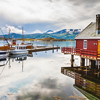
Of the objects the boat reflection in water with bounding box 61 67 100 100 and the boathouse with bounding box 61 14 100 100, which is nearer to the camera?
the boat reflection in water with bounding box 61 67 100 100

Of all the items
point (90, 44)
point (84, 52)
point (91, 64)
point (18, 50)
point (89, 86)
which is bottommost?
point (89, 86)

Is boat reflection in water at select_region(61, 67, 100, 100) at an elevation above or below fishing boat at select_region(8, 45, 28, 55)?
below

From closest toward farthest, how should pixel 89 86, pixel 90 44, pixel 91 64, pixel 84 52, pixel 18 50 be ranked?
pixel 89 86 < pixel 84 52 < pixel 90 44 < pixel 91 64 < pixel 18 50

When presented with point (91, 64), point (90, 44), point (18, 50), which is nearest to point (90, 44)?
point (90, 44)

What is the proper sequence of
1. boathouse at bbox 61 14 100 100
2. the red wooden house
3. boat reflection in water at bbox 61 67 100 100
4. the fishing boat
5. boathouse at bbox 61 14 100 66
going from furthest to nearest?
the fishing boat
the red wooden house
boathouse at bbox 61 14 100 66
boathouse at bbox 61 14 100 100
boat reflection in water at bbox 61 67 100 100

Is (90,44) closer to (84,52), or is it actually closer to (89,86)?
(84,52)

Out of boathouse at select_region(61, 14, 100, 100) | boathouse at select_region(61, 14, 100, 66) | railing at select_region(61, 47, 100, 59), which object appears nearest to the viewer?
boathouse at select_region(61, 14, 100, 100)

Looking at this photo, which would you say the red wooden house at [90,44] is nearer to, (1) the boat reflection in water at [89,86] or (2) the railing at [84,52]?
(2) the railing at [84,52]

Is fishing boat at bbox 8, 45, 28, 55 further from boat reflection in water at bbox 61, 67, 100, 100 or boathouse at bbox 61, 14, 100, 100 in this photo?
boat reflection in water at bbox 61, 67, 100, 100

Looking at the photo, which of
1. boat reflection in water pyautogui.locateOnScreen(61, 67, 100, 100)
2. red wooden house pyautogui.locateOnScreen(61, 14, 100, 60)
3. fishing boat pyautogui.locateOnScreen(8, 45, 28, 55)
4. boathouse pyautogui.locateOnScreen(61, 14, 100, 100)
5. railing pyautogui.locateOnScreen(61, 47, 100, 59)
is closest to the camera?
boat reflection in water pyautogui.locateOnScreen(61, 67, 100, 100)

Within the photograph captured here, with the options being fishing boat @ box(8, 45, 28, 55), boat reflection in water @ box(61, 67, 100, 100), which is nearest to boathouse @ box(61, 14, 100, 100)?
boat reflection in water @ box(61, 67, 100, 100)

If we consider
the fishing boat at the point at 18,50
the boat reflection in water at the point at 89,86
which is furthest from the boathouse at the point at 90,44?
the fishing boat at the point at 18,50

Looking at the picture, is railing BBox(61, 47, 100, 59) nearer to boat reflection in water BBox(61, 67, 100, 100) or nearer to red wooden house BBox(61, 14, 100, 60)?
red wooden house BBox(61, 14, 100, 60)

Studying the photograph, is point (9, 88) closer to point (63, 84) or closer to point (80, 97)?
point (63, 84)
